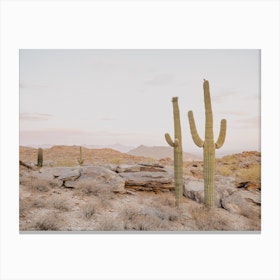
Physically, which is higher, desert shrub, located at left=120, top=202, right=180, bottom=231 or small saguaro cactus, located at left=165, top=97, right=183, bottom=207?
small saguaro cactus, located at left=165, top=97, right=183, bottom=207

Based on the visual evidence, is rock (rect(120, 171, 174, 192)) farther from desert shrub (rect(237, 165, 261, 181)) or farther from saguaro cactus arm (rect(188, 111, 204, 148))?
desert shrub (rect(237, 165, 261, 181))

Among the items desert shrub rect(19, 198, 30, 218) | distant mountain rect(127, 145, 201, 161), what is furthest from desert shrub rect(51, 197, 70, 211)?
distant mountain rect(127, 145, 201, 161)

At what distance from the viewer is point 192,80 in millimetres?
5895

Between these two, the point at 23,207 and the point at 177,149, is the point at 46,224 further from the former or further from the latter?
the point at 177,149

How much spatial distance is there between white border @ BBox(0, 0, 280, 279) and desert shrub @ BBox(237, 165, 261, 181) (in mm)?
139

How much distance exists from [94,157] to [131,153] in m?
0.67

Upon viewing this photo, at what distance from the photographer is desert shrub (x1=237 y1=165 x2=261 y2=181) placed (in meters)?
5.66

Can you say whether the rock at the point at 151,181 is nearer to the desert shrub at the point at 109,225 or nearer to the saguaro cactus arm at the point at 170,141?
the saguaro cactus arm at the point at 170,141

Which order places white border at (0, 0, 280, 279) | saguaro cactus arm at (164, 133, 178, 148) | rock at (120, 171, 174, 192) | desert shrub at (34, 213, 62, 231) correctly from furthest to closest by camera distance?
rock at (120, 171, 174, 192) → saguaro cactus arm at (164, 133, 178, 148) → desert shrub at (34, 213, 62, 231) → white border at (0, 0, 280, 279)

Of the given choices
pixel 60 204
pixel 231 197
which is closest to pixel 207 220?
pixel 231 197
